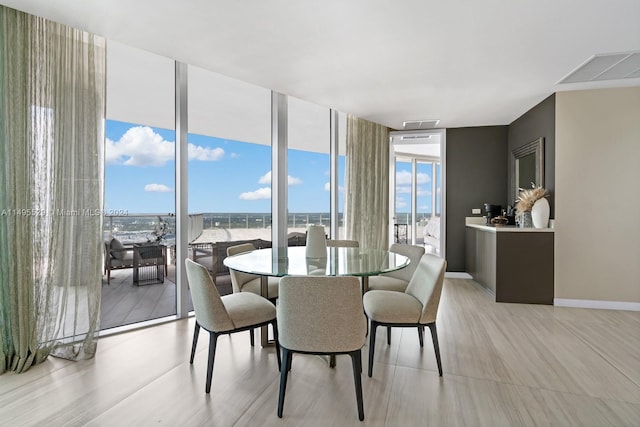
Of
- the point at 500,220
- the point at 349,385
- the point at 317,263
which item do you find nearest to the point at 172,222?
the point at 317,263

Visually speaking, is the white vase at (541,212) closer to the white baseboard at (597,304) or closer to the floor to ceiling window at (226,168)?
the white baseboard at (597,304)

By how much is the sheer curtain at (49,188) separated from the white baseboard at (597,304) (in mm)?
5099

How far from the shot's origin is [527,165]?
16.4ft

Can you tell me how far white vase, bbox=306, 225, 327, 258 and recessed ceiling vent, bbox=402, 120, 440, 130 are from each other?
134 inches

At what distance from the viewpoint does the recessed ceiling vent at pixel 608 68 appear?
10.2 ft

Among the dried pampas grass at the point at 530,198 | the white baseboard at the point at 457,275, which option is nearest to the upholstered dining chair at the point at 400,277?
the dried pampas grass at the point at 530,198

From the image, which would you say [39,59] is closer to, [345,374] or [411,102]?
[345,374]

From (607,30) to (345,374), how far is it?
334cm

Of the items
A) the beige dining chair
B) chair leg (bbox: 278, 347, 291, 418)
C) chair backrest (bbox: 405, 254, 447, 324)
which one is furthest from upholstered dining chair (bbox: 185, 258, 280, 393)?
chair backrest (bbox: 405, 254, 447, 324)

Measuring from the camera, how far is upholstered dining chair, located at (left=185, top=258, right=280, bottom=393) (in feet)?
7.14

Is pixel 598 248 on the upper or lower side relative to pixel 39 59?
lower

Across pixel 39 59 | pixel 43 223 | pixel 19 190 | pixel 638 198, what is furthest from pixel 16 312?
pixel 638 198

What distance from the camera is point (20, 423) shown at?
186 cm

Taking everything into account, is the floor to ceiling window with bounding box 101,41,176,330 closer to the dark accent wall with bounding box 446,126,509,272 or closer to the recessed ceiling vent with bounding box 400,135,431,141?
the recessed ceiling vent with bounding box 400,135,431,141
